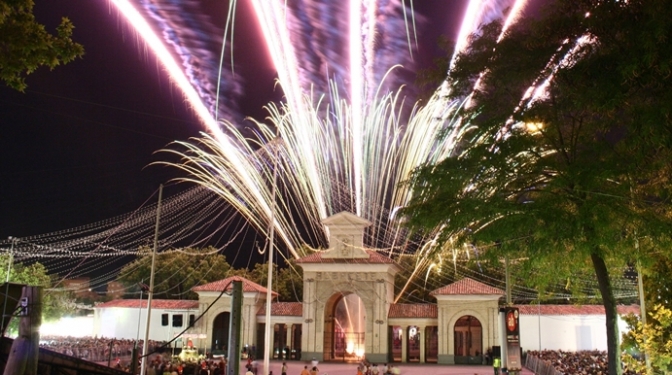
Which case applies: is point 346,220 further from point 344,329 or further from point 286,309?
point 344,329

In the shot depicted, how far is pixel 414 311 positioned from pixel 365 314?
3.51 meters

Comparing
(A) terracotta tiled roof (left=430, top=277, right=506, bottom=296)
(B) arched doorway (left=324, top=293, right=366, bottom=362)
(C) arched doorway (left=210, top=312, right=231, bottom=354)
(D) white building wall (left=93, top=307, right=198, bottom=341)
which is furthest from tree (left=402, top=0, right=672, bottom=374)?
(D) white building wall (left=93, top=307, right=198, bottom=341)

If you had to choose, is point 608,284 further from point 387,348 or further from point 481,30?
point 387,348

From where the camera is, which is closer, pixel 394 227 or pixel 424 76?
pixel 424 76

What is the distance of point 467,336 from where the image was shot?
43.2 m

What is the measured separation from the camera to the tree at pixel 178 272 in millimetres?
64594

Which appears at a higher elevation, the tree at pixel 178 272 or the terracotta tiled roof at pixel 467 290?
the tree at pixel 178 272

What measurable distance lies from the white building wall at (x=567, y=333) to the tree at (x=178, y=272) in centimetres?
3308

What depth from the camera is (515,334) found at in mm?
23047

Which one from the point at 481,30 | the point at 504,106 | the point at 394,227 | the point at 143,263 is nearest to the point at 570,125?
the point at 504,106

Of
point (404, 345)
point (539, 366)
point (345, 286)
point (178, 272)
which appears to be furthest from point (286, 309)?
point (178, 272)

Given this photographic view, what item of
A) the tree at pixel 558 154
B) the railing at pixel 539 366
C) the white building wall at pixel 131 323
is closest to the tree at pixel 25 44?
the tree at pixel 558 154

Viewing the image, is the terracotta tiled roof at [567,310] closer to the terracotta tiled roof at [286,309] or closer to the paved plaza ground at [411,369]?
the paved plaza ground at [411,369]

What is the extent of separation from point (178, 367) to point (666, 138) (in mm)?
20899
